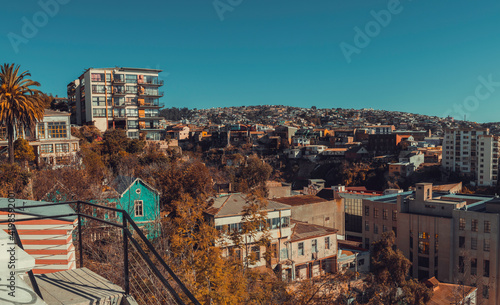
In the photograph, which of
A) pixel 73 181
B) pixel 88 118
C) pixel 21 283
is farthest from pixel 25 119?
pixel 88 118

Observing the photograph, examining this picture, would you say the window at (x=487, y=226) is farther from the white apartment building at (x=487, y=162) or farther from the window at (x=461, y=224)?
the white apartment building at (x=487, y=162)

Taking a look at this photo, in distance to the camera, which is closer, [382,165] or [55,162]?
[55,162]

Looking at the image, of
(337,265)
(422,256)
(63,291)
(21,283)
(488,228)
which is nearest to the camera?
(21,283)

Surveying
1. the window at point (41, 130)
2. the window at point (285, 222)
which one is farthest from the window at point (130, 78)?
the window at point (285, 222)

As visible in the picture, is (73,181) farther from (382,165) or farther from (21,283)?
(382,165)

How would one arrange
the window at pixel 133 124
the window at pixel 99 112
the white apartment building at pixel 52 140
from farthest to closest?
the window at pixel 133 124, the window at pixel 99 112, the white apartment building at pixel 52 140

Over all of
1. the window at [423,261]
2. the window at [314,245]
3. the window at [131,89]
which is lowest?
the window at [423,261]

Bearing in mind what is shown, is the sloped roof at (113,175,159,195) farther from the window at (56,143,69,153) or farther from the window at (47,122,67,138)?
the window at (47,122,67,138)
